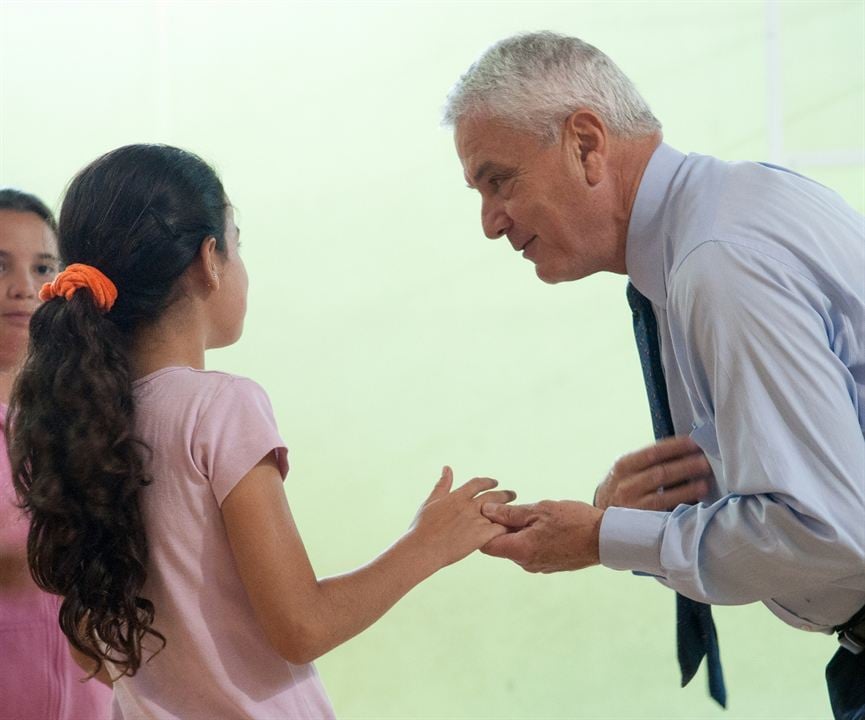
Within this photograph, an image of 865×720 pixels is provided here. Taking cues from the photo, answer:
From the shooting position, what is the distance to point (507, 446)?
15.9 feet

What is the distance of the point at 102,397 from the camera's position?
1.46 m

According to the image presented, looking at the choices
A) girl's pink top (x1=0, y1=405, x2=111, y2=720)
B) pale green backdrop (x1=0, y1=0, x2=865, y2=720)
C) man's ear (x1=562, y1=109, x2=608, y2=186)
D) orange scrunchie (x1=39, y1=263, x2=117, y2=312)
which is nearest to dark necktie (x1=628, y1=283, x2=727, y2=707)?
man's ear (x1=562, y1=109, x2=608, y2=186)

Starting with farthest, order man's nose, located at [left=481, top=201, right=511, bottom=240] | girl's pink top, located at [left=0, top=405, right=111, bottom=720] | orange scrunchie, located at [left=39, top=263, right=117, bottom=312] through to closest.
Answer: girl's pink top, located at [left=0, top=405, right=111, bottom=720]
man's nose, located at [left=481, top=201, right=511, bottom=240]
orange scrunchie, located at [left=39, top=263, right=117, bottom=312]

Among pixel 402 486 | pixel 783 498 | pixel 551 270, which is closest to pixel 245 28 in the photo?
pixel 402 486

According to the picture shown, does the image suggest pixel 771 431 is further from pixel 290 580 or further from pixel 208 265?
pixel 208 265

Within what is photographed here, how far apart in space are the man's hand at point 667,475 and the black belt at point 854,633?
11.4 inches

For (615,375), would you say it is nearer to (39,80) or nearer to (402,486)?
(402,486)

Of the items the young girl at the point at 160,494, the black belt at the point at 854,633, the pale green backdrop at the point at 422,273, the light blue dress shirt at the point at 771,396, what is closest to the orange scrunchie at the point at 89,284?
the young girl at the point at 160,494

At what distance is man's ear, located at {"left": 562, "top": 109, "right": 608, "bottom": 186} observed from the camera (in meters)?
1.74

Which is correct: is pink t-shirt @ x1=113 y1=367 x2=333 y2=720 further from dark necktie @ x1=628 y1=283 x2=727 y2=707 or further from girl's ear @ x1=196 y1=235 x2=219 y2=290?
dark necktie @ x1=628 y1=283 x2=727 y2=707

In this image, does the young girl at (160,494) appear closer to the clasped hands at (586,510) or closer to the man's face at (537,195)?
the clasped hands at (586,510)

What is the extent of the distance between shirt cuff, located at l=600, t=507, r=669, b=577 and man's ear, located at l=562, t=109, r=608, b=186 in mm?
527

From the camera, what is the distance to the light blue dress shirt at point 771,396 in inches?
54.7

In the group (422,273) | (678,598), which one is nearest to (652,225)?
(678,598)
